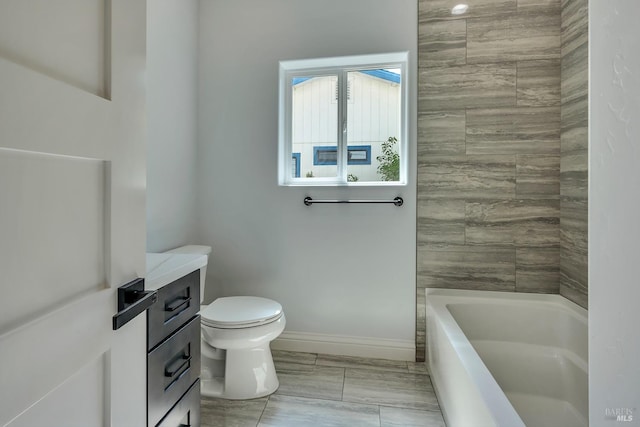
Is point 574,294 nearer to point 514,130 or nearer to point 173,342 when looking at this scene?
point 514,130

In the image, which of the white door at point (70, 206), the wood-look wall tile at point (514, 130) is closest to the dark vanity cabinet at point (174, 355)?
the white door at point (70, 206)

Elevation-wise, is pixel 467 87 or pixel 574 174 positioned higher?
pixel 467 87

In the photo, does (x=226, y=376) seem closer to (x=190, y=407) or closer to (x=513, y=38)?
(x=190, y=407)

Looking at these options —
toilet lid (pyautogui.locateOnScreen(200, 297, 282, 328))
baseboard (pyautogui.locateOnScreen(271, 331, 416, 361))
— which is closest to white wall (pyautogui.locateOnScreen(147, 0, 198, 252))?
toilet lid (pyautogui.locateOnScreen(200, 297, 282, 328))

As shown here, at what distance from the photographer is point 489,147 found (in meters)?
1.98

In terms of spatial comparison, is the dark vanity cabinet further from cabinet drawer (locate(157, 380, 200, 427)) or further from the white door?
the white door

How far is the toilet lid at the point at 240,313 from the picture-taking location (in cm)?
161

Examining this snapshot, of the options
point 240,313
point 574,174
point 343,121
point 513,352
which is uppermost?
point 343,121

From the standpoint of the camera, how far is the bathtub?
136cm

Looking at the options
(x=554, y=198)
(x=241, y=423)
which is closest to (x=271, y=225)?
(x=241, y=423)

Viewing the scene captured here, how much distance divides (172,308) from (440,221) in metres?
1.65

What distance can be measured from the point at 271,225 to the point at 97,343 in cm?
167

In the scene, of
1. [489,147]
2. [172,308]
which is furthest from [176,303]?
[489,147]

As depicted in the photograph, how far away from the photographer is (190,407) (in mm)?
1126
